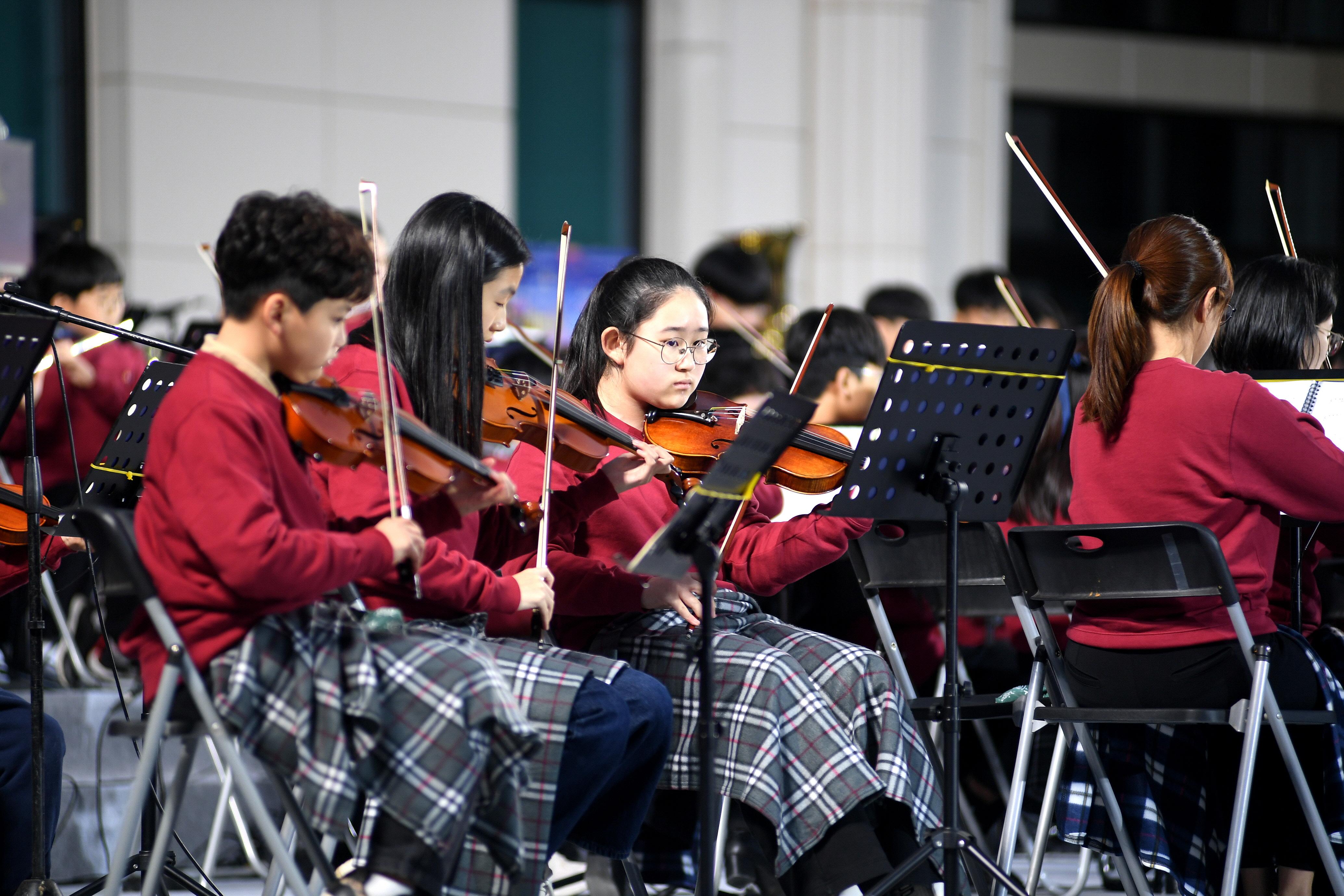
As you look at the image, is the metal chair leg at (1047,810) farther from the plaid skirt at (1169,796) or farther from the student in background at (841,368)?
the student in background at (841,368)

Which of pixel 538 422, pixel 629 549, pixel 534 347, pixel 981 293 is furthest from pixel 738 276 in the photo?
pixel 538 422

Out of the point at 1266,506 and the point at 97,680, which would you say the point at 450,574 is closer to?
the point at 1266,506

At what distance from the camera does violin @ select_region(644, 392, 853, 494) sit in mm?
2578

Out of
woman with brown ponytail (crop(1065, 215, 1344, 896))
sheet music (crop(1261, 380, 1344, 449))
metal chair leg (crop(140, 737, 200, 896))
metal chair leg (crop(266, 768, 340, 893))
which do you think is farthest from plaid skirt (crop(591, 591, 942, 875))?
sheet music (crop(1261, 380, 1344, 449))

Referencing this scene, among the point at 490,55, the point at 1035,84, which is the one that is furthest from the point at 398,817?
the point at 1035,84

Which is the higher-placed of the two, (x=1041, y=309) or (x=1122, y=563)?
(x=1041, y=309)

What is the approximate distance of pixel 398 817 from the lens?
181 cm

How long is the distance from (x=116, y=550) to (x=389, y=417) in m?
0.34

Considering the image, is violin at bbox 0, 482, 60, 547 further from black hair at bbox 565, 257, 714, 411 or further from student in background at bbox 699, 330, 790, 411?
student in background at bbox 699, 330, 790, 411

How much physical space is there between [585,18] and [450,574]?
5.94m

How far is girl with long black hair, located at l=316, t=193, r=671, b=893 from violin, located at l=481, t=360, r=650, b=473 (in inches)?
3.5

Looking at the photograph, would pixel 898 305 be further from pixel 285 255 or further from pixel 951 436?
pixel 285 255

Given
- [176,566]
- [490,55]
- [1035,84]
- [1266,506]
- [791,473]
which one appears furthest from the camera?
[1035,84]

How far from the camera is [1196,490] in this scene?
232 cm
